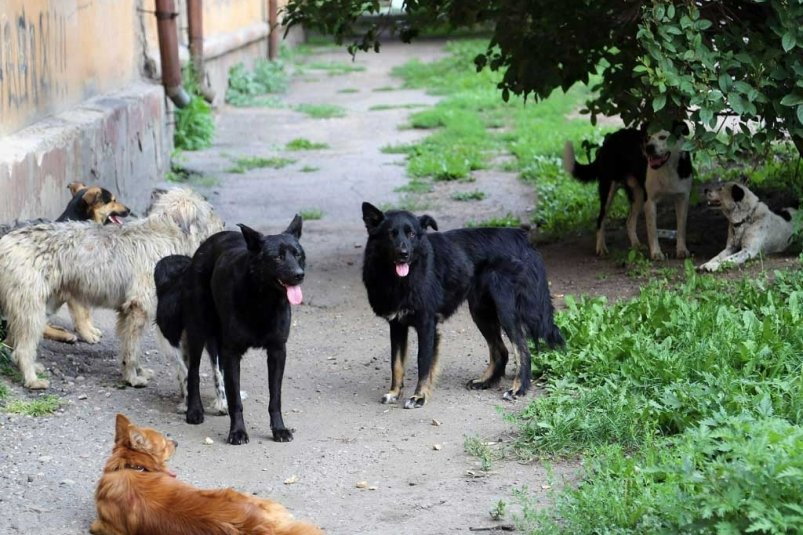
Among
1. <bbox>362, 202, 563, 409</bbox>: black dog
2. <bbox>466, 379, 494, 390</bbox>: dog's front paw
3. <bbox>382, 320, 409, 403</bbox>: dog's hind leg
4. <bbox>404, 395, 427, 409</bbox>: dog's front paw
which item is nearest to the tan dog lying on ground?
<bbox>362, 202, 563, 409</bbox>: black dog

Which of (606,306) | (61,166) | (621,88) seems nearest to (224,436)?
(606,306)

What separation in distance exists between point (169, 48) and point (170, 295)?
7494mm

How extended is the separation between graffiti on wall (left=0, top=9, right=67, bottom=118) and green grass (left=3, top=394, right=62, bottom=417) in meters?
2.81

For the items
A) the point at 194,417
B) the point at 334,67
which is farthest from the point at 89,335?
the point at 334,67

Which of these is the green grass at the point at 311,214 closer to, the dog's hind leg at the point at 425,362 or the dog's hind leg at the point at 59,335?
the dog's hind leg at the point at 59,335

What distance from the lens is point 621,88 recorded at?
9.56 meters

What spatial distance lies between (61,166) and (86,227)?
2135mm

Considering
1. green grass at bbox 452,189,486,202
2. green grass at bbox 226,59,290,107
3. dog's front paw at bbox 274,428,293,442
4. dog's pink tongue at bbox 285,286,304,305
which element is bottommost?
dog's front paw at bbox 274,428,293,442

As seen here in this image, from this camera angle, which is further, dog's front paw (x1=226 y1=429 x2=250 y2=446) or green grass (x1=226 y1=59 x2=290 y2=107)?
green grass (x1=226 y1=59 x2=290 y2=107)

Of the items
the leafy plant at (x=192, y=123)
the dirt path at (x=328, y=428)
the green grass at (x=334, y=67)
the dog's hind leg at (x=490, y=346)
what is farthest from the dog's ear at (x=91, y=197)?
the green grass at (x=334, y=67)

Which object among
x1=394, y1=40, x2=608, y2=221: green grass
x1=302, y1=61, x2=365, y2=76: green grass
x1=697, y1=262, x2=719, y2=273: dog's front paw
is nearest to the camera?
x1=697, y1=262, x2=719, y2=273: dog's front paw

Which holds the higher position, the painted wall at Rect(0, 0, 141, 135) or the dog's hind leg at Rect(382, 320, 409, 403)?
the painted wall at Rect(0, 0, 141, 135)

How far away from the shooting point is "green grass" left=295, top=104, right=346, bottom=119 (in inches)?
757

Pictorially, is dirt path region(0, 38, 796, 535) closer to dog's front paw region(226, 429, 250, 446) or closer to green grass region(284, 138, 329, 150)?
dog's front paw region(226, 429, 250, 446)
